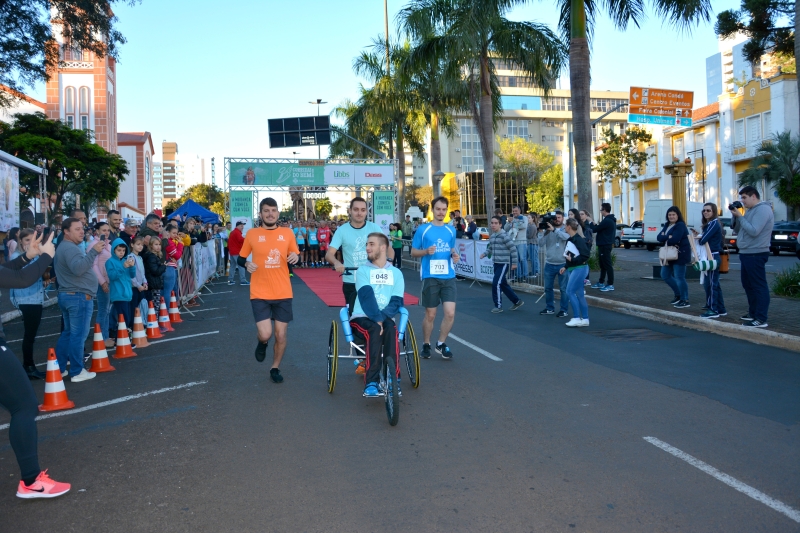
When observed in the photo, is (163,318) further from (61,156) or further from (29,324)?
(61,156)

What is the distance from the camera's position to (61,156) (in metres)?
37.4

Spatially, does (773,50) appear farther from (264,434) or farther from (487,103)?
(264,434)

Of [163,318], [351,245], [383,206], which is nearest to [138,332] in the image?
[163,318]

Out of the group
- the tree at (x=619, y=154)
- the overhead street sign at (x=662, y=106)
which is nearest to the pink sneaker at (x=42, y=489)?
the overhead street sign at (x=662, y=106)

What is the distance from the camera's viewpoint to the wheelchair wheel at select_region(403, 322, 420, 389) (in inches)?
282

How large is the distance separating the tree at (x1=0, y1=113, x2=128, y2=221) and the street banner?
1631cm

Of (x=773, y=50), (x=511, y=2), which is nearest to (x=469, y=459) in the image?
(x=773, y=50)

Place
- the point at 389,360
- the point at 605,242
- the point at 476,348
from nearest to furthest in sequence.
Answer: the point at 389,360 → the point at 476,348 → the point at 605,242

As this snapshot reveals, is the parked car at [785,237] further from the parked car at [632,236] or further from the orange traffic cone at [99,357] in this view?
the orange traffic cone at [99,357]

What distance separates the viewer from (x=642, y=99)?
3100cm

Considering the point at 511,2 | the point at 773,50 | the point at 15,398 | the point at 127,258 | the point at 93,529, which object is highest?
the point at 511,2

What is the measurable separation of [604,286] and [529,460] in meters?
11.8

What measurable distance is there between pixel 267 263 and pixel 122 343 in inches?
136

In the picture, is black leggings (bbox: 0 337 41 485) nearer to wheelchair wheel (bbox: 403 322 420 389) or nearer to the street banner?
wheelchair wheel (bbox: 403 322 420 389)
